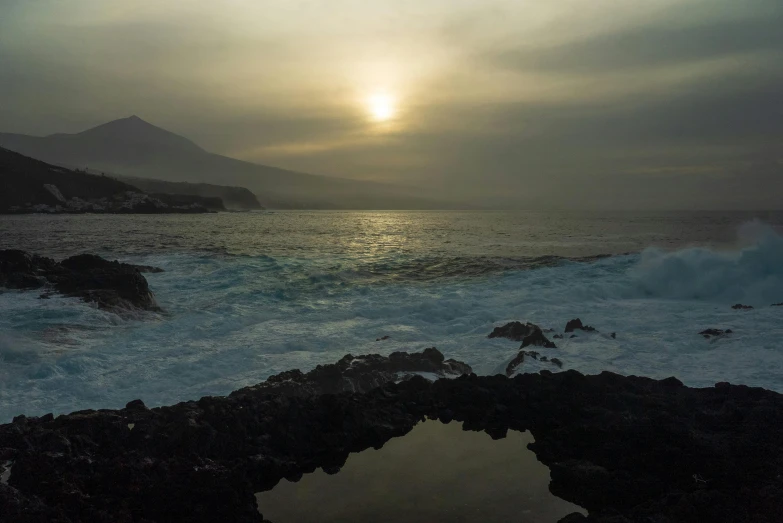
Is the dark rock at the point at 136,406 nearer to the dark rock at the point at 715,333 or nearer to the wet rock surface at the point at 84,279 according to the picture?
the wet rock surface at the point at 84,279

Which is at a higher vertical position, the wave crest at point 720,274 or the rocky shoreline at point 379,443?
the wave crest at point 720,274

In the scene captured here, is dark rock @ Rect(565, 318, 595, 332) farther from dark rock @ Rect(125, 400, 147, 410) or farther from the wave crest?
dark rock @ Rect(125, 400, 147, 410)

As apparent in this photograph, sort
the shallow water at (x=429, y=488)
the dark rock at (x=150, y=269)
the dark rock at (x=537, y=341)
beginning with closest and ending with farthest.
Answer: the shallow water at (x=429, y=488) < the dark rock at (x=537, y=341) < the dark rock at (x=150, y=269)

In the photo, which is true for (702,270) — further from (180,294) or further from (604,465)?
(180,294)

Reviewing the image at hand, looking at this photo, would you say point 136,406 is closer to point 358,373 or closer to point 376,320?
point 358,373

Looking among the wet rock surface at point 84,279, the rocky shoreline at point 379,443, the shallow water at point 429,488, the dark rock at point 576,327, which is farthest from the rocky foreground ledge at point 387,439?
the wet rock surface at point 84,279

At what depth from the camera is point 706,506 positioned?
19.0ft

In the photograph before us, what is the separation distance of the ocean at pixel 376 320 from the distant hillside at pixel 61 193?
7396cm

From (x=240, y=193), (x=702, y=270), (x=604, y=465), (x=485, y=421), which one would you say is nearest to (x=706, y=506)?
(x=604, y=465)

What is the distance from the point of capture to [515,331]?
45.4ft

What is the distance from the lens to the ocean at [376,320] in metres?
11.1

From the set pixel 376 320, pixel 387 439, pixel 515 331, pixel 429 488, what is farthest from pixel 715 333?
pixel 429 488

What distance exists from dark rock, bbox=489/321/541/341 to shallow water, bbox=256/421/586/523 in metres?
5.80

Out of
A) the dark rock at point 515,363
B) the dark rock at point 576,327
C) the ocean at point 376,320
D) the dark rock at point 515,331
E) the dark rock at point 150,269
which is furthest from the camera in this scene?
the dark rock at point 150,269
